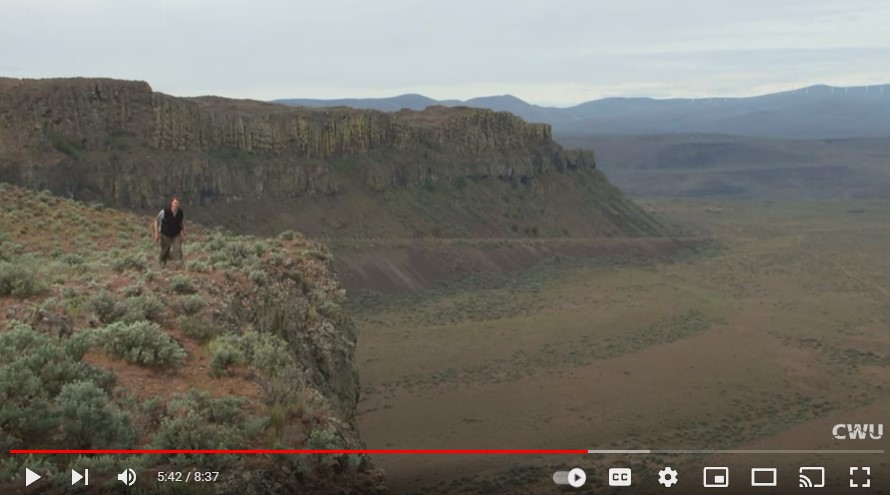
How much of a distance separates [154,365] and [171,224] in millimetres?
5062

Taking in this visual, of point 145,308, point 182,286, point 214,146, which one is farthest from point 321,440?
point 214,146

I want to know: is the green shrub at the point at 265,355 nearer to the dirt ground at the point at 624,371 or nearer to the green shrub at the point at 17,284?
the green shrub at the point at 17,284

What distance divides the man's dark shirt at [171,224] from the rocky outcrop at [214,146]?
110 feet

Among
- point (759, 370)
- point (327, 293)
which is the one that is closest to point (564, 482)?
point (327, 293)

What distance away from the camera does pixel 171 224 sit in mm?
13844

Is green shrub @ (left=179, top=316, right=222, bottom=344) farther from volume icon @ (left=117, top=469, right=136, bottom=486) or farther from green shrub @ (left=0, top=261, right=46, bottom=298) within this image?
volume icon @ (left=117, top=469, right=136, bottom=486)

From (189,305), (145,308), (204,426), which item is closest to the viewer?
(204,426)

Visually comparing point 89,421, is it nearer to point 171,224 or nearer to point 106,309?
point 106,309

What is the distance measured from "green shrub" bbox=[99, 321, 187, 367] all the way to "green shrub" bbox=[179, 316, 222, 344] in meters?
0.74

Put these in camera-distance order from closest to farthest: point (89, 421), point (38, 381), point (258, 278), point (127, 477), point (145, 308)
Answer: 1. point (127, 477)
2. point (89, 421)
3. point (38, 381)
4. point (145, 308)
5. point (258, 278)

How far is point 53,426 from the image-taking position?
23.6 feet

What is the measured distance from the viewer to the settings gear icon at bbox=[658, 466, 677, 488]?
54.4 ft

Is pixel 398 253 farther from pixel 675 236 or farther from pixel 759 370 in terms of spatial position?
pixel 675 236

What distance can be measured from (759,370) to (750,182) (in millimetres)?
124707
